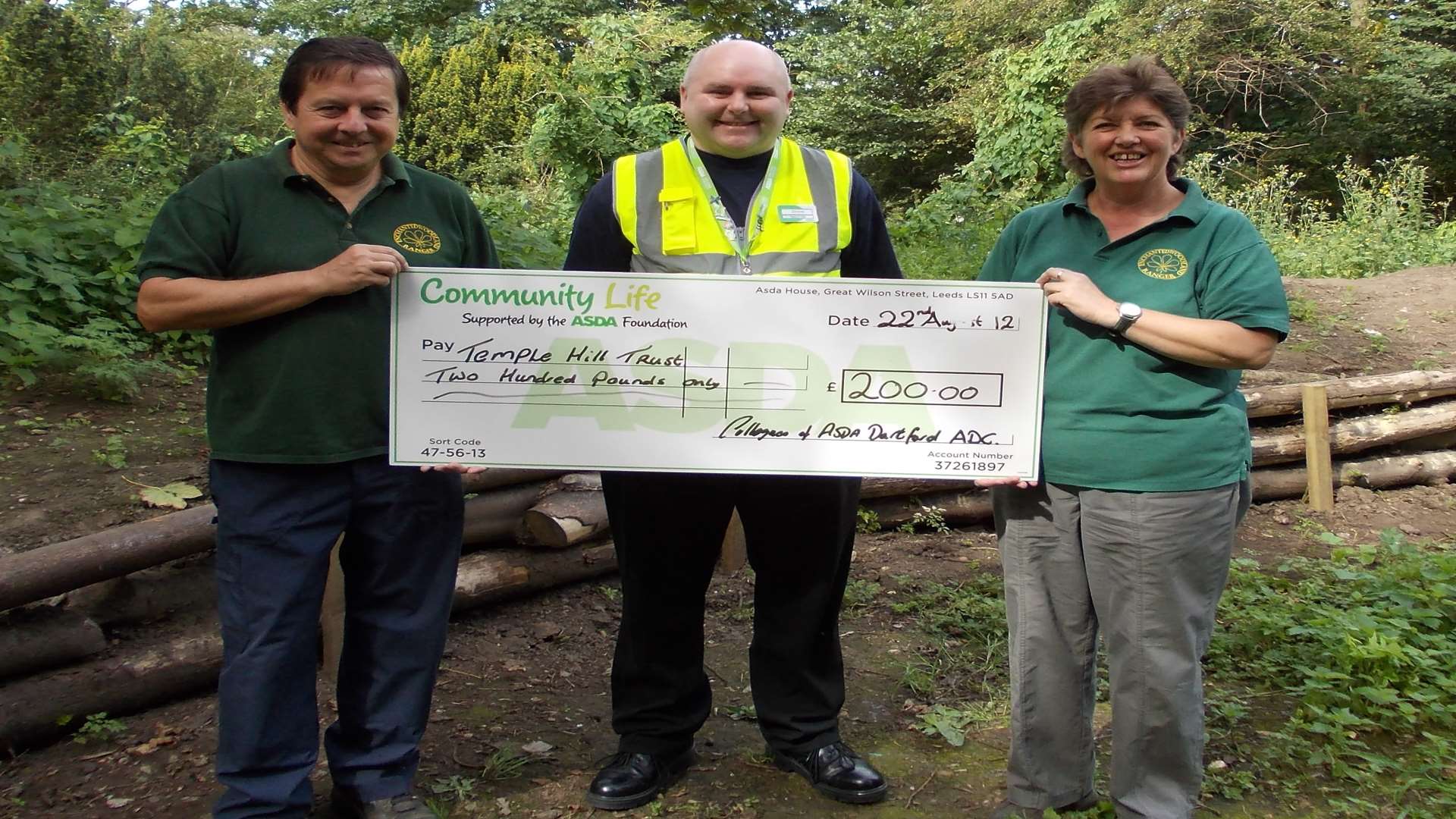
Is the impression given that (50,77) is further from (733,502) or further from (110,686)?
(733,502)

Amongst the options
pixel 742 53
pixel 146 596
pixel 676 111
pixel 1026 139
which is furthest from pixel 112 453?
pixel 1026 139

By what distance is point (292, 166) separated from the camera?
8.80 ft

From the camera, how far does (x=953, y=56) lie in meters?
24.7

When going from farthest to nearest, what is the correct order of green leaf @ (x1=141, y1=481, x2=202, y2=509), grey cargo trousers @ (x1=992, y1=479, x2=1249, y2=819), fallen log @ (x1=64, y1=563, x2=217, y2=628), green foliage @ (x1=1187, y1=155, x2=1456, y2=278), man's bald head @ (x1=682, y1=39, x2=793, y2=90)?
green foliage @ (x1=1187, y1=155, x2=1456, y2=278)
green leaf @ (x1=141, y1=481, x2=202, y2=509)
fallen log @ (x1=64, y1=563, x2=217, y2=628)
man's bald head @ (x1=682, y1=39, x2=793, y2=90)
grey cargo trousers @ (x1=992, y1=479, x2=1249, y2=819)

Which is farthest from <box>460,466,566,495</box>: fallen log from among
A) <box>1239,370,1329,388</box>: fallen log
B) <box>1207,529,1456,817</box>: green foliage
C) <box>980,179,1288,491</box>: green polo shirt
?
<box>1239,370,1329,388</box>: fallen log

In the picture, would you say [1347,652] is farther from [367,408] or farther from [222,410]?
[222,410]

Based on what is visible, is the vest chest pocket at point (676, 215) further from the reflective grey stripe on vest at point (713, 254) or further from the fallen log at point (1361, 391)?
the fallen log at point (1361, 391)

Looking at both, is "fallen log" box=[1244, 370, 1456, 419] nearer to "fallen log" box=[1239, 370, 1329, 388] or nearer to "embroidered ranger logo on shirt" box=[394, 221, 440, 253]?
"fallen log" box=[1239, 370, 1329, 388]

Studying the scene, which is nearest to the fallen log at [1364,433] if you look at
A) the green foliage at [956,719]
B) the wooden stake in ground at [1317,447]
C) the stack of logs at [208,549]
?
the stack of logs at [208,549]

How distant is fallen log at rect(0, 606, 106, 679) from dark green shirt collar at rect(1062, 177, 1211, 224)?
3.29 meters

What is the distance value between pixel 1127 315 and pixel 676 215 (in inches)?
44.8

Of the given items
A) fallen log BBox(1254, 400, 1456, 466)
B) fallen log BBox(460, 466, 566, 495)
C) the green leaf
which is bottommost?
the green leaf

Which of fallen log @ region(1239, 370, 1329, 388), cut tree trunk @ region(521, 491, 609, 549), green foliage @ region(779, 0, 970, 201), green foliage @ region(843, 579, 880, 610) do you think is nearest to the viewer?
cut tree trunk @ region(521, 491, 609, 549)

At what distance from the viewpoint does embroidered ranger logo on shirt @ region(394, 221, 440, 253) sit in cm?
276
